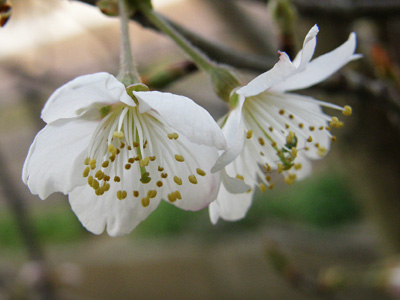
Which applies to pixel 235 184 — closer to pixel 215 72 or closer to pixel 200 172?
pixel 200 172

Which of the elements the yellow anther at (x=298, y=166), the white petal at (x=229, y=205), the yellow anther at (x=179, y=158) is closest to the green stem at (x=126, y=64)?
the yellow anther at (x=179, y=158)

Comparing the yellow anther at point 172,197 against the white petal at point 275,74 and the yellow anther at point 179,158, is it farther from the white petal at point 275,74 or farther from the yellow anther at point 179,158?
the white petal at point 275,74

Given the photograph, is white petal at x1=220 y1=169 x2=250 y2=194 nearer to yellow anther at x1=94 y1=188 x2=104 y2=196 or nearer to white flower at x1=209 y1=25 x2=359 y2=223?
white flower at x1=209 y1=25 x2=359 y2=223

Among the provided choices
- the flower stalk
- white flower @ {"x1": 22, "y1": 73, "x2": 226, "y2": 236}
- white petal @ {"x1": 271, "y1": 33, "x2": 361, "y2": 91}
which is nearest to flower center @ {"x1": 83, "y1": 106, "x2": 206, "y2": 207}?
white flower @ {"x1": 22, "y1": 73, "x2": 226, "y2": 236}

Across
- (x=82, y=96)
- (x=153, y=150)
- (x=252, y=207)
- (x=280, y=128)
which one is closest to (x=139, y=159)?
(x=153, y=150)

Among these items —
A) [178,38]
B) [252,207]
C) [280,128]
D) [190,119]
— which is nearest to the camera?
[190,119]

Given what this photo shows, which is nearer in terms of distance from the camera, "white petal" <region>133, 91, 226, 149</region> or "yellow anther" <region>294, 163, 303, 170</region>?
"white petal" <region>133, 91, 226, 149</region>
